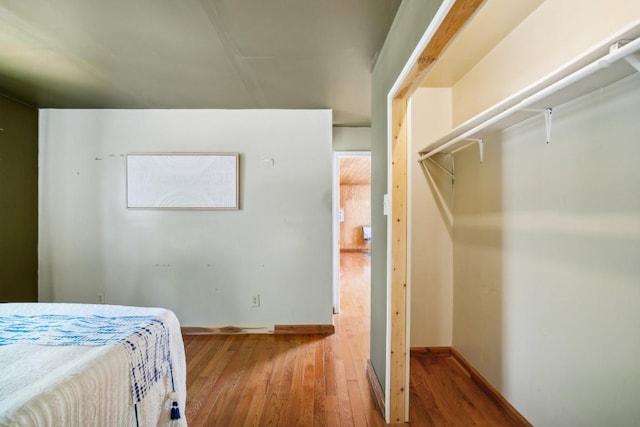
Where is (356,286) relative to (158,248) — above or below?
below

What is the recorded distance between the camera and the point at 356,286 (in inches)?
176

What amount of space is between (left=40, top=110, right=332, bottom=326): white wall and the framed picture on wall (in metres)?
0.09

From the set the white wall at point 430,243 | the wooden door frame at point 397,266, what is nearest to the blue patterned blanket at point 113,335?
the wooden door frame at point 397,266

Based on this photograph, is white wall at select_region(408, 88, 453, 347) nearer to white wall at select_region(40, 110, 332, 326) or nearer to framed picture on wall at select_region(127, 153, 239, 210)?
white wall at select_region(40, 110, 332, 326)

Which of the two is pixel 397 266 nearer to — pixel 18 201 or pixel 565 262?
pixel 565 262

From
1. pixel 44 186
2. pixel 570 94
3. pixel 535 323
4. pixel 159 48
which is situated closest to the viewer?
pixel 570 94

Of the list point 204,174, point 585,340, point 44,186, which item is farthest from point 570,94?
point 44,186

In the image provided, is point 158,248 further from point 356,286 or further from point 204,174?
point 356,286

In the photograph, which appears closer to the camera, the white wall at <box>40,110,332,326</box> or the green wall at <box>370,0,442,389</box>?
the green wall at <box>370,0,442,389</box>

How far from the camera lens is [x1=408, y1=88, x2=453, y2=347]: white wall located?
2.23 meters

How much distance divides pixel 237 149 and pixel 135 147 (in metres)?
1.04

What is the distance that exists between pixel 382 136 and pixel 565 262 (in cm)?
117

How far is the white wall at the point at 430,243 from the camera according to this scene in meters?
2.23

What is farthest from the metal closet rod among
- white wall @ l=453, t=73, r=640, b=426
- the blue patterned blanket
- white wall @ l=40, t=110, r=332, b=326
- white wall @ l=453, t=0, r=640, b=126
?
the blue patterned blanket
